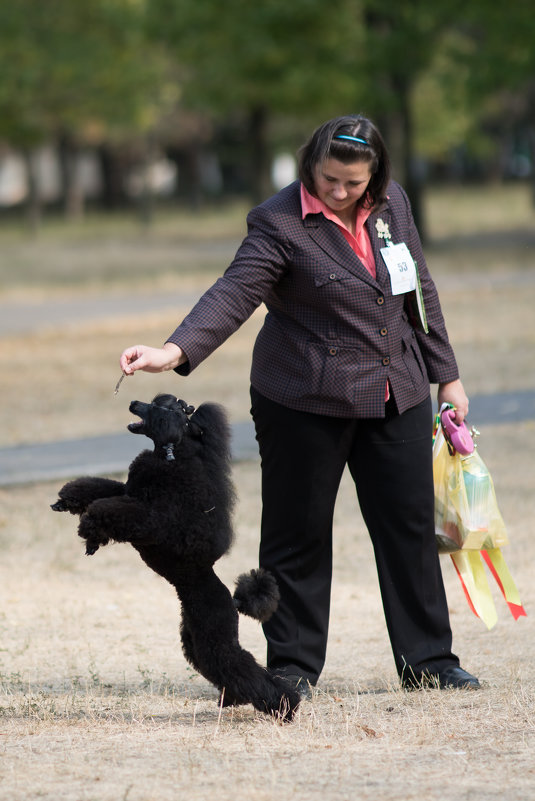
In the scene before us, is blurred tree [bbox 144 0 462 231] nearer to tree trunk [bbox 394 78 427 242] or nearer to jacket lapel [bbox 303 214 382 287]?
tree trunk [bbox 394 78 427 242]

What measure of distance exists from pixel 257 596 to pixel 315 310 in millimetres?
995

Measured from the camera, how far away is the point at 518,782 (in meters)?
3.36

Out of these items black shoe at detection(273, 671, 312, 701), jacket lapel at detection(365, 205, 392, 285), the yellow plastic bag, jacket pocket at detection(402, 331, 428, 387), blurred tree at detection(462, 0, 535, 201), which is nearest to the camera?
jacket lapel at detection(365, 205, 392, 285)

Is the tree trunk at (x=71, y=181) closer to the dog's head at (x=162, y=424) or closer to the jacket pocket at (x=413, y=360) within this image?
the jacket pocket at (x=413, y=360)

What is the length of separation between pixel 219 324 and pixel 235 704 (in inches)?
50.1

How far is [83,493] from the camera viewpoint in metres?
3.88

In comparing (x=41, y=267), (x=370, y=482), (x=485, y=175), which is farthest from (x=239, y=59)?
(x=485, y=175)

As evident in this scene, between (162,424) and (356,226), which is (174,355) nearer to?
(162,424)

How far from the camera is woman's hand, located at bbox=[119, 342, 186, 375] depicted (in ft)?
12.1

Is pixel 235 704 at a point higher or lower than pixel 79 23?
lower

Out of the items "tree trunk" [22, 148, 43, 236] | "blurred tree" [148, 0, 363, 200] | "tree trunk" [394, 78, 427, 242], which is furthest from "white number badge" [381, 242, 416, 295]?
"tree trunk" [22, 148, 43, 236]

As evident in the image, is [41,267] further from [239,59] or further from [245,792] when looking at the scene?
[245,792]

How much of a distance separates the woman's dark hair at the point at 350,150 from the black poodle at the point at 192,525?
903 millimetres

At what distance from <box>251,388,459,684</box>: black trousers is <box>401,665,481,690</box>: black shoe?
0.03 m
